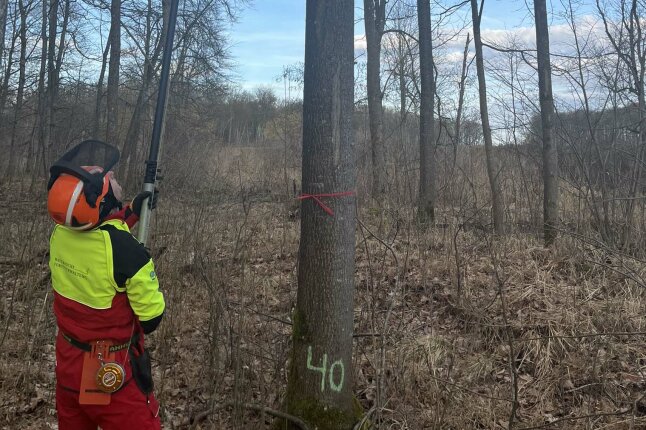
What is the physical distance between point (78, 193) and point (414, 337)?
A: 10.7 feet

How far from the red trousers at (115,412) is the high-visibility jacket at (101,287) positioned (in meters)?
0.11

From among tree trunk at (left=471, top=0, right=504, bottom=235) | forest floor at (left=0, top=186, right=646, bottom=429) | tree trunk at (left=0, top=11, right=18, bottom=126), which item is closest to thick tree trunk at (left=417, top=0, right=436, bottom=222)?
tree trunk at (left=471, top=0, right=504, bottom=235)

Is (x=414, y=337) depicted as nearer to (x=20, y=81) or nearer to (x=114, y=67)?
(x=114, y=67)

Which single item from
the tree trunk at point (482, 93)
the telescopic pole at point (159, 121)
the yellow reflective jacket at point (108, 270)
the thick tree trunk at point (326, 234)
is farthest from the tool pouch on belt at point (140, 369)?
the tree trunk at point (482, 93)

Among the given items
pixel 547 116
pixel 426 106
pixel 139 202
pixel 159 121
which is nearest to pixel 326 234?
pixel 139 202

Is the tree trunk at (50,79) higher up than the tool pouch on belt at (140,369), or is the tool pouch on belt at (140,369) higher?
the tree trunk at (50,79)

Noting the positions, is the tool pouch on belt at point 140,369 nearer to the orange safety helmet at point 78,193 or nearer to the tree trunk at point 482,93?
the orange safety helmet at point 78,193

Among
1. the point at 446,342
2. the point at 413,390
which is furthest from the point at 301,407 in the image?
the point at 446,342

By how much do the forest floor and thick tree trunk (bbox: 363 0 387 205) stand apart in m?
3.72

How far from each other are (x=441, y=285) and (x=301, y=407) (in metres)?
3.22

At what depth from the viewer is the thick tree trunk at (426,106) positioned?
335 inches

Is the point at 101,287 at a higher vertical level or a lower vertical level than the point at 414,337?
higher

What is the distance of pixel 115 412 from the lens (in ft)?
7.52

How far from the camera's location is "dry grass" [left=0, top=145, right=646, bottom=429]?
3.42 metres
